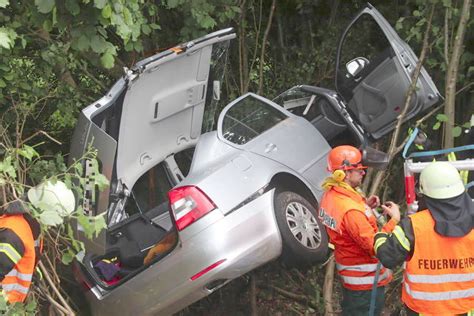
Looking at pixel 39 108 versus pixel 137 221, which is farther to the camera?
pixel 39 108

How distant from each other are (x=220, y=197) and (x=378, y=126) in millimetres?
2280

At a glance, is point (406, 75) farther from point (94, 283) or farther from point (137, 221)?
point (94, 283)

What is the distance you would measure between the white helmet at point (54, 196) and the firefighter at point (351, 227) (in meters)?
1.69

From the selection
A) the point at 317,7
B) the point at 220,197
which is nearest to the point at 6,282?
the point at 220,197

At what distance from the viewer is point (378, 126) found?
675 centimetres

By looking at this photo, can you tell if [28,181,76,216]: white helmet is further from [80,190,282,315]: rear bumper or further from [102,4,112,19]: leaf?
[80,190,282,315]: rear bumper

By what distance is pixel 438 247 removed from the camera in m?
3.65

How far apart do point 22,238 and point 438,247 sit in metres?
2.39

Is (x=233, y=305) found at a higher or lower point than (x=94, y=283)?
lower

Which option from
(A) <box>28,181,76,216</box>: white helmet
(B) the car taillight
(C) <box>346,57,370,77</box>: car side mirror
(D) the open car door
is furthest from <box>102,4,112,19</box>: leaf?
(C) <box>346,57,370,77</box>: car side mirror

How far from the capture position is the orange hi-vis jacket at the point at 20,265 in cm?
403

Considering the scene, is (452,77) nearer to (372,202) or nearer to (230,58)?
(372,202)

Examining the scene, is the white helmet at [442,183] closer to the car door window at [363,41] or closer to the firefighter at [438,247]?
the firefighter at [438,247]

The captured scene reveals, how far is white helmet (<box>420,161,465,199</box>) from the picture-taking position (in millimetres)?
3576
